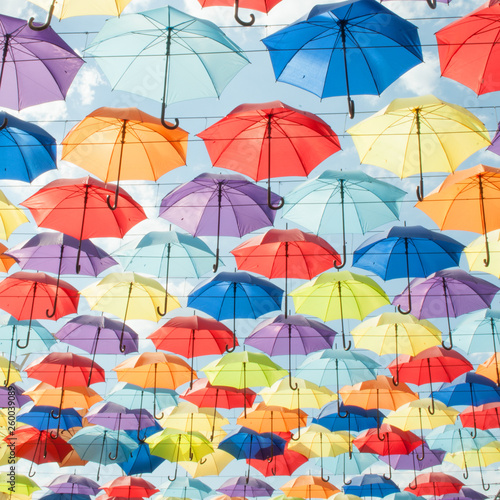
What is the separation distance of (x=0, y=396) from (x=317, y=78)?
970 cm

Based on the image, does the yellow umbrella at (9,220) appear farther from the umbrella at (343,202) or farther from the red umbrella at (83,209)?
the umbrella at (343,202)

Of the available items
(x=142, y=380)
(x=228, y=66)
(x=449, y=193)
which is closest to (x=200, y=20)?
(x=228, y=66)

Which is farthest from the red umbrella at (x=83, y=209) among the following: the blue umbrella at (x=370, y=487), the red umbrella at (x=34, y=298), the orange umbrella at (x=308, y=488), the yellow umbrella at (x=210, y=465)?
the blue umbrella at (x=370, y=487)

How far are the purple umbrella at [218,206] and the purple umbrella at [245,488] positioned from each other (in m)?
7.91

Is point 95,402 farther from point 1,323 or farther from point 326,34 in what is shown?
point 326,34

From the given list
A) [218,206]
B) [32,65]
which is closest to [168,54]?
[32,65]

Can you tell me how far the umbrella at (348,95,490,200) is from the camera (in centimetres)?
778

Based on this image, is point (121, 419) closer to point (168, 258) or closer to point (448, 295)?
point (168, 258)

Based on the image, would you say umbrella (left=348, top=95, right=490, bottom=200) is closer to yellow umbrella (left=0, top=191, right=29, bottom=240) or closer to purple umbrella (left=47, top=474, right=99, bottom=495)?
yellow umbrella (left=0, top=191, right=29, bottom=240)

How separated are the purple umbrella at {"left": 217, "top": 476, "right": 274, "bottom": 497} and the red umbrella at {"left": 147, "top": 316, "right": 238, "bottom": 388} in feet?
16.9

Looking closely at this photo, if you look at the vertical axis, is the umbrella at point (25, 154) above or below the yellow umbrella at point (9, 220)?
above

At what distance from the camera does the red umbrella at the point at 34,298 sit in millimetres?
10607

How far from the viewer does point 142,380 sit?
38.8 feet

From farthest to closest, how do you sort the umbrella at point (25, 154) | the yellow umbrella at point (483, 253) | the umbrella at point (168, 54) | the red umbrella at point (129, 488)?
the red umbrella at point (129, 488), the yellow umbrella at point (483, 253), the umbrella at point (25, 154), the umbrella at point (168, 54)
